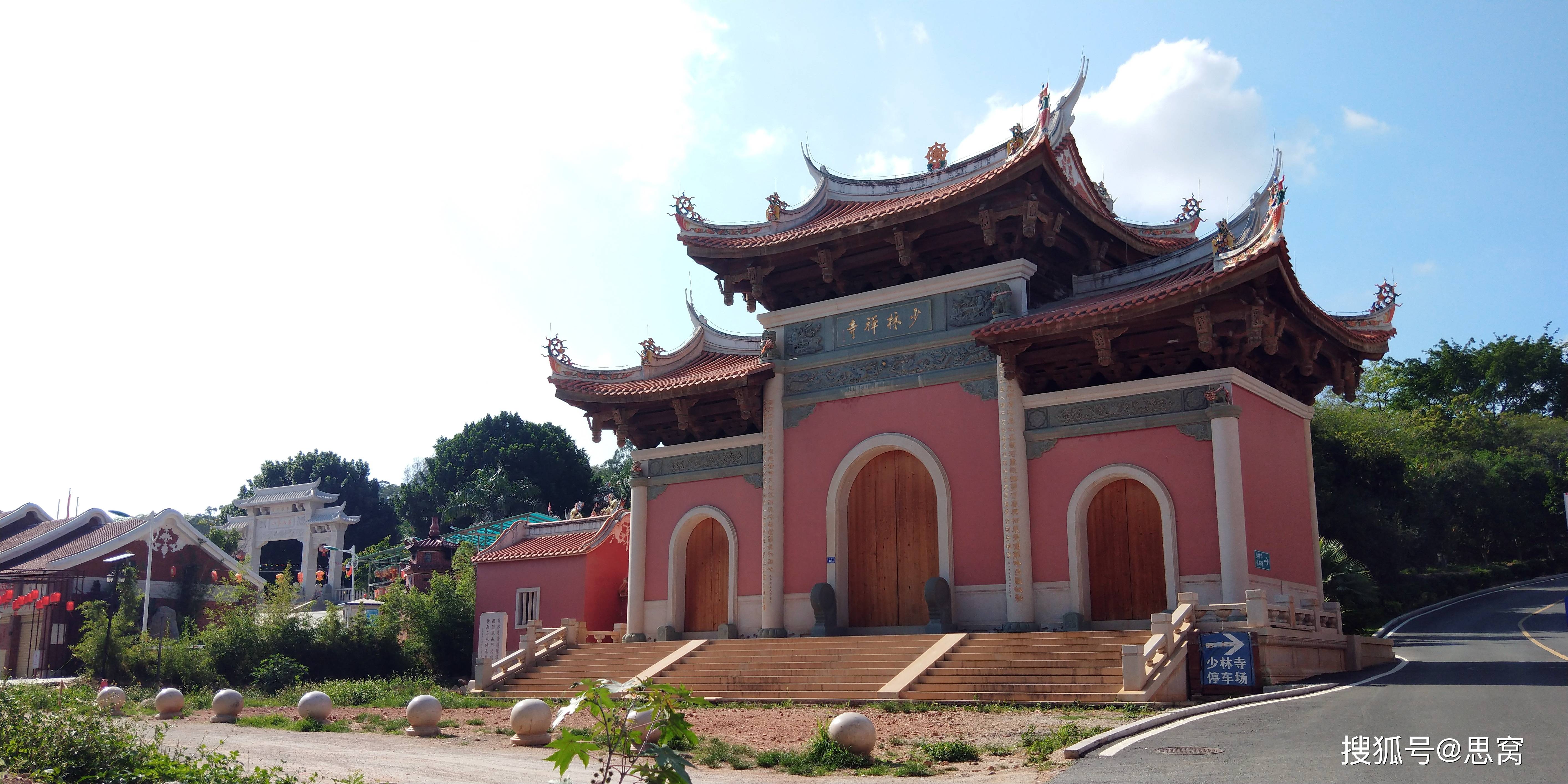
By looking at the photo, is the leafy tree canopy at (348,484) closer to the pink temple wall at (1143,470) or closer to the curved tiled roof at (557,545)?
the curved tiled roof at (557,545)

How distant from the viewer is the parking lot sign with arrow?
12039 millimetres

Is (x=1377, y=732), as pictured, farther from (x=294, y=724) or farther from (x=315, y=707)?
(x=294, y=724)

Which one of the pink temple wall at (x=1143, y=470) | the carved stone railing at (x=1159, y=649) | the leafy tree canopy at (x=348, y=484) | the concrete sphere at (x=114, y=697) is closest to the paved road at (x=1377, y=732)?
the carved stone railing at (x=1159, y=649)

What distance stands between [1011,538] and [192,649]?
59.2 ft

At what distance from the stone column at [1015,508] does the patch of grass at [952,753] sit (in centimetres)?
646

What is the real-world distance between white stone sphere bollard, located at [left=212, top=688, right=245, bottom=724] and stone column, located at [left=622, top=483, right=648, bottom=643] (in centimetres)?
672

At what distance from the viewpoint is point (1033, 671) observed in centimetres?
1330

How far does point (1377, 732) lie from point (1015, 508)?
7639 mm

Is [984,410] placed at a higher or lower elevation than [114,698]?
higher

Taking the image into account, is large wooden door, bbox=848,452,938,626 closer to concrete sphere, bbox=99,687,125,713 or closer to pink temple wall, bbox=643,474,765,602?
pink temple wall, bbox=643,474,765,602

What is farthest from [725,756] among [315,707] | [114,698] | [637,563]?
[114,698]

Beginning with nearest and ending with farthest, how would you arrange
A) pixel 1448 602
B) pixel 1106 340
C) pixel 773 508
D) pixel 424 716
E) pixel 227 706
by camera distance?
pixel 424 716, pixel 1106 340, pixel 227 706, pixel 773 508, pixel 1448 602

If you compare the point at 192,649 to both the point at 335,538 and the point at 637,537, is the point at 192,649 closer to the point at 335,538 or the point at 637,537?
the point at 637,537

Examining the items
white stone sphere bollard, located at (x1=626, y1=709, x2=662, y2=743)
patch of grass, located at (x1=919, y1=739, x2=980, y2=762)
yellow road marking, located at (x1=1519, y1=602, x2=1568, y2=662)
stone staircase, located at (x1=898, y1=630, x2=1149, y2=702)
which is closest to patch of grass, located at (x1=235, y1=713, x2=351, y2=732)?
white stone sphere bollard, located at (x1=626, y1=709, x2=662, y2=743)
